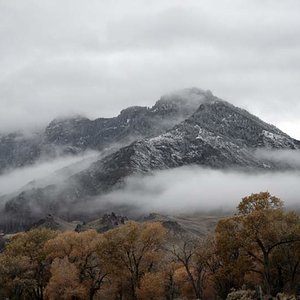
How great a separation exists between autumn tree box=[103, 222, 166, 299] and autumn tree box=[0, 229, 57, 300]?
14957mm

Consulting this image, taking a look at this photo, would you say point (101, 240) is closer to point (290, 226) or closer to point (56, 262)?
point (56, 262)

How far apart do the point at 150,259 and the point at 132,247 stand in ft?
17.0

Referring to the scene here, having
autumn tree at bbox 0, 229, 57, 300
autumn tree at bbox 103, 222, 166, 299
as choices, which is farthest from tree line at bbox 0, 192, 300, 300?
autumn tree at bbox 103, 222, 166, 299

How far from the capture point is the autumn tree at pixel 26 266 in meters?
86.1

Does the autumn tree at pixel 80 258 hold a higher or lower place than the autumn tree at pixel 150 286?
higher

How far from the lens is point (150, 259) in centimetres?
8525

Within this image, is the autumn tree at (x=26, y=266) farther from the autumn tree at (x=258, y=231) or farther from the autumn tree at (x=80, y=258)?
the autumn tree at (x=258, y=231)

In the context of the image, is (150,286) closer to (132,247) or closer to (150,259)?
(150,259)

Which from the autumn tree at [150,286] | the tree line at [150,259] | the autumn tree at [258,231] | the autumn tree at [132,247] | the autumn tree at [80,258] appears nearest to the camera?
the autumn tree at [258,231]

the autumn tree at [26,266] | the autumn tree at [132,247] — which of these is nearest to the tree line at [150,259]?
the autumn tree at [26,266]

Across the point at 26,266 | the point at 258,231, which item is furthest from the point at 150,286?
the point at 258,231

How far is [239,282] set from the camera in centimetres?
7938

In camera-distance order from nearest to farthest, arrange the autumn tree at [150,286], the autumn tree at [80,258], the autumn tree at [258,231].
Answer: the autumn tree at [258,231]
the autumn tree at [150,286]
the autumn tree at [80,258]

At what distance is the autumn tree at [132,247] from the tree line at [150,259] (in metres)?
0.17
